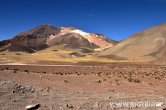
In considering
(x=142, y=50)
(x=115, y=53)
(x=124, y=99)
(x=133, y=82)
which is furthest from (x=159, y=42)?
(x=124, y=99)

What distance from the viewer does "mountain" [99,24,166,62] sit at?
149 metres

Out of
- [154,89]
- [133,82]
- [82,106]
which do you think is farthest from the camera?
[133,82]

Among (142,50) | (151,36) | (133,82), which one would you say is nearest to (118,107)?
(133,82)

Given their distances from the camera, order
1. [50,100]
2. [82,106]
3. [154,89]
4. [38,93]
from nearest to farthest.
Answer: [82,106] < [50,100] < [38,93] < [154,89]

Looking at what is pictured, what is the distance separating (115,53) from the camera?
559 feet

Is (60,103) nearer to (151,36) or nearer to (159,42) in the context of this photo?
(159,42)

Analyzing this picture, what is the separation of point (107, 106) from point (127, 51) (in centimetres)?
14759

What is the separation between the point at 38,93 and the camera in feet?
79.0

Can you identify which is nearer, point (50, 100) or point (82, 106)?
point (82, 106)

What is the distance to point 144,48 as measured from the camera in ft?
540

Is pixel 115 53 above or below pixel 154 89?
above

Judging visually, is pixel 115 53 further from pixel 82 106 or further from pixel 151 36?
pixel 82 106

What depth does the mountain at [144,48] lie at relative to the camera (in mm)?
149488

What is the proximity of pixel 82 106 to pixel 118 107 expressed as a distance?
2.08 metres
